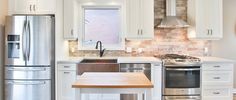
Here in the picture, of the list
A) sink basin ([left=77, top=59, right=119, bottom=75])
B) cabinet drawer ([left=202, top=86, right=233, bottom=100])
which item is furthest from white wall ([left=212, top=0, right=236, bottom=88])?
sink basin ([left=77, top=59, right=119, bottom=75])

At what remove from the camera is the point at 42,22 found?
17.0 ft

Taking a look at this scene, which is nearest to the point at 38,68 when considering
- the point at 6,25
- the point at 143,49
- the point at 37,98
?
the point at 37,98

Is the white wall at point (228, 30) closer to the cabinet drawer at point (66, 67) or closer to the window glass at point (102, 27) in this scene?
the window glass at point (102, 27)

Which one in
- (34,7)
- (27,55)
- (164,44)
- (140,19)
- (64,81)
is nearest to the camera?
(27,55)

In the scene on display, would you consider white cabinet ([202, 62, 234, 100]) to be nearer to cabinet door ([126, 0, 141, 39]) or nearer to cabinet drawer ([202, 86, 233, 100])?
cabinet drawer ([202, 86, 233, 100])

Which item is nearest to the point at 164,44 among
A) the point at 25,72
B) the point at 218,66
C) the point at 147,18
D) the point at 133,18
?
the point at 147,18

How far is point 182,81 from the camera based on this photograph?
556 cm

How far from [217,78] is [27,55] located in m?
3.36

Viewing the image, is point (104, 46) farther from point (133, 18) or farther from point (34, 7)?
point (34, 7)

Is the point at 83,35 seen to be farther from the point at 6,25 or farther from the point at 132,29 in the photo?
the point at 6,25

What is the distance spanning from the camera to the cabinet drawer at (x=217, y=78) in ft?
18.1

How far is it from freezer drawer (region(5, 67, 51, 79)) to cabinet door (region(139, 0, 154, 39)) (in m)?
2.04

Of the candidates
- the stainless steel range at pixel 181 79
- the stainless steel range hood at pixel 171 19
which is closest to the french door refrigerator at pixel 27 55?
the stainless steel range at pixel 181 79

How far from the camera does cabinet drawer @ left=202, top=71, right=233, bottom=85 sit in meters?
5.52
